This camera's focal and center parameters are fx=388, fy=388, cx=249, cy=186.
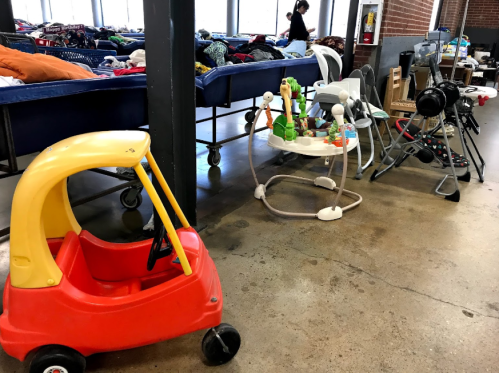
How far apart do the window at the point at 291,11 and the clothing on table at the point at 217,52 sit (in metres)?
8.29

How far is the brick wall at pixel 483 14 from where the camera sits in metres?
11.0

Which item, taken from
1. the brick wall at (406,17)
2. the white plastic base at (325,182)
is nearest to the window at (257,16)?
the brick wall at (406,17)

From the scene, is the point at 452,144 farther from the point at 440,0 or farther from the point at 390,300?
the point at 440,0

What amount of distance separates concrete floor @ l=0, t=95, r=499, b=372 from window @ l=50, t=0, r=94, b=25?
47.8 ft

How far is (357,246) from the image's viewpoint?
2461 millimetres

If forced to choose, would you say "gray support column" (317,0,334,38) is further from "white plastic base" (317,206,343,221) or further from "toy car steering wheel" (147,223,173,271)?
"toy car steering wheel" (147,223,173,271)

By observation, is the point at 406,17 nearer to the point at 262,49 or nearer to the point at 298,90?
the point at 262,49

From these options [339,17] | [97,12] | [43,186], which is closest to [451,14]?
[339,17]

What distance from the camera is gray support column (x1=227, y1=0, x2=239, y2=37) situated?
12484mm

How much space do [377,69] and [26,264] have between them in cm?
520

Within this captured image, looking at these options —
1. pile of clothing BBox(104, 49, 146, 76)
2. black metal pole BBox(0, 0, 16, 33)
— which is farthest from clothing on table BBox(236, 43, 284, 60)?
black metal pole BBox(0, 0, 16, 33)

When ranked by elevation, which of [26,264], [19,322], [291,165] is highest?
[26,264]

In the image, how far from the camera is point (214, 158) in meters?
3.81

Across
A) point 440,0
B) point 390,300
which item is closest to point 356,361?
point 390,300
